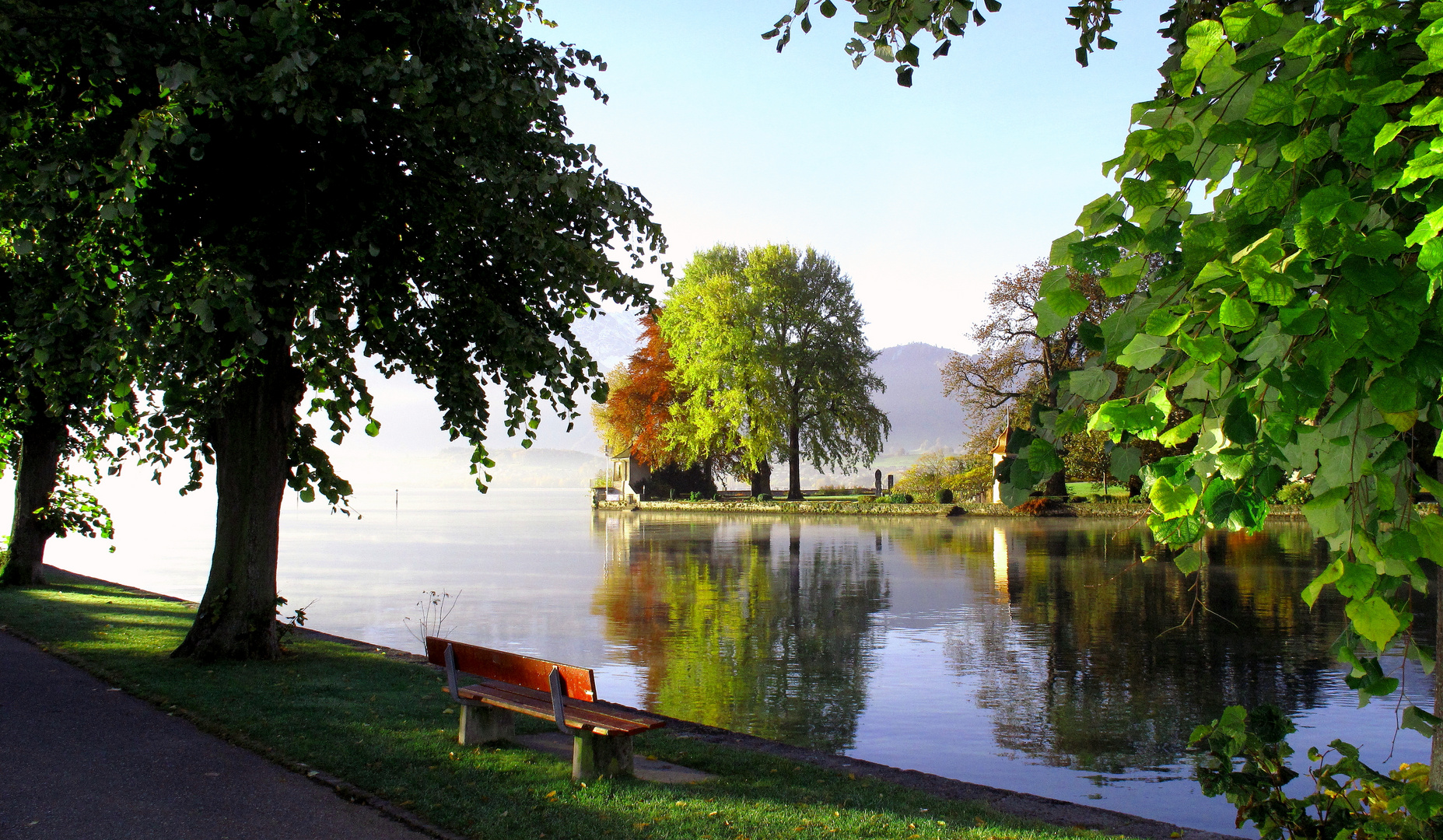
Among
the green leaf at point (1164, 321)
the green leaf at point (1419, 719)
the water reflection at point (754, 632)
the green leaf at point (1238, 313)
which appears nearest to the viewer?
the green leaf at point (1238, 313)

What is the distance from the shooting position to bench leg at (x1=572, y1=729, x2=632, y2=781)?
253 inches

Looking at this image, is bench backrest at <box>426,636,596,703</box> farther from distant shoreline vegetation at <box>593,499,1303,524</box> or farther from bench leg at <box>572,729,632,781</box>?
distant shoreline vegetation at <box>593,499,1303,524</box>

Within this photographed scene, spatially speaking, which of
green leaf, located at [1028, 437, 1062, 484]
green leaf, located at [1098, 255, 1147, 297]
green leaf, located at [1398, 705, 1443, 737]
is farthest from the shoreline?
green leaf, located at [1098, 255, 1147, 297]

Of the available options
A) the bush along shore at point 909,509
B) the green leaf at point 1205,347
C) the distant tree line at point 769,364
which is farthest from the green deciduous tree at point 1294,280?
the distant tree line at point 769,364

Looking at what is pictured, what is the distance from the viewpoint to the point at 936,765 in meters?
7.61

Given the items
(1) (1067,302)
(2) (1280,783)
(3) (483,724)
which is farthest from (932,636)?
(1) (1067,302)

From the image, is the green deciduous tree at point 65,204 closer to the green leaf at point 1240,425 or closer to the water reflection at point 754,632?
the water reflection at point 754,632

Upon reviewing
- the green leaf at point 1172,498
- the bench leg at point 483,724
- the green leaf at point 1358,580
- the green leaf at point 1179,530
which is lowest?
the bench leg at point 483,724

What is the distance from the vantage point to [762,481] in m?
56.1

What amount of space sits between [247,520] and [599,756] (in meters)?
6.13

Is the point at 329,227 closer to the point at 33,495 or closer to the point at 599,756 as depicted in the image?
the point at 599,756

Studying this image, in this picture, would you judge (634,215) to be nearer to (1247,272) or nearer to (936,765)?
(936,765)

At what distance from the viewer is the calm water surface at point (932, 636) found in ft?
26.4

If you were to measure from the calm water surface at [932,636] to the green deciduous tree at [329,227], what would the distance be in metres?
3.61
